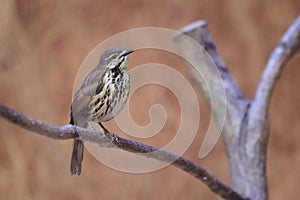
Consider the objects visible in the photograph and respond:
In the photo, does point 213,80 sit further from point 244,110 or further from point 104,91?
point 104,91

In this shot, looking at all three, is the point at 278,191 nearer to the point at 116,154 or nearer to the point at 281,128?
the point at 281,128

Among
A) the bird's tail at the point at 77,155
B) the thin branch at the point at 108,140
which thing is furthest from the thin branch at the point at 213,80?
the bird's tail at the point at 77,155

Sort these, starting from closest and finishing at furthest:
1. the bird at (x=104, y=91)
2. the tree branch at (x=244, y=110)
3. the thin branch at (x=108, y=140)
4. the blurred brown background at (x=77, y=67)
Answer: the thin branch at (x=108, y=140), the bird at (x=104, y=91), the tree branch at (x=244, y=110), the blurred brown background at (x=77, y=67)

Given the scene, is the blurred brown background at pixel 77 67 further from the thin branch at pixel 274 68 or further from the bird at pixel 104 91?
the bird at pixel 104 91

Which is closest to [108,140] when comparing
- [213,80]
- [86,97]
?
[86,97]

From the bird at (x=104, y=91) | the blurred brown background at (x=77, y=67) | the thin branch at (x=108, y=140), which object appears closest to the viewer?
the thin branch at (x=108, y=140)

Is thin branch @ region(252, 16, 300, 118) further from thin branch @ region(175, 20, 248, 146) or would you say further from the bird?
the bird

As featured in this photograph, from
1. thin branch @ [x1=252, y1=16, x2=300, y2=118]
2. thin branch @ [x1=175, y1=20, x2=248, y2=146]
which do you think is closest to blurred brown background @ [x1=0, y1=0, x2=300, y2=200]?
thin branch @ [x1=175, y1=20, x2=248, y2=146]

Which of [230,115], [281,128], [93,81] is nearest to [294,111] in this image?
[281,128]
